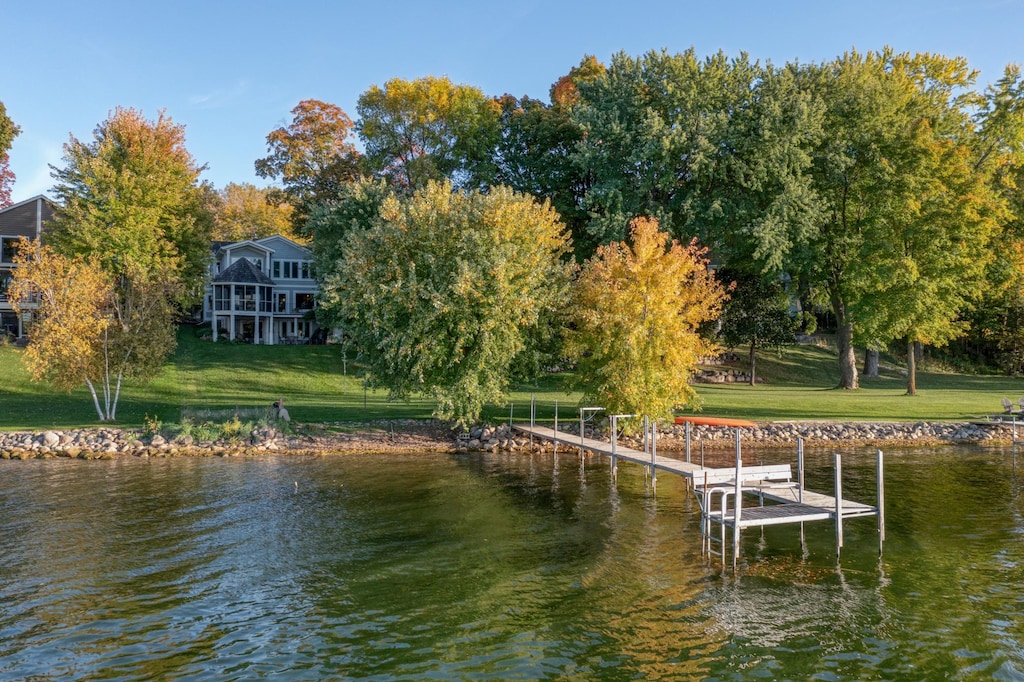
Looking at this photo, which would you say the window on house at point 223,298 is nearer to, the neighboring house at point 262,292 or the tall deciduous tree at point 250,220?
the neighboring house at point 262,292

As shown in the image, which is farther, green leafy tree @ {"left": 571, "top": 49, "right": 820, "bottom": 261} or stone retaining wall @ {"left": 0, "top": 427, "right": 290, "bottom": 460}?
green leafy tree @ {"left": 571, "top": 49, "right": 820, "bottom": 261}

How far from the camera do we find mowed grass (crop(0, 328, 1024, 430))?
37.9 meters

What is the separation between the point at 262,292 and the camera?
2616 inches

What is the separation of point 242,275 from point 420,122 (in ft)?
68.1

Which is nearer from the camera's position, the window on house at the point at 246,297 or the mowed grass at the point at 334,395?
the mowed grass at the point at 334,395

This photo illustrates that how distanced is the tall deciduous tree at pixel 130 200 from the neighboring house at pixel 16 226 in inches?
529

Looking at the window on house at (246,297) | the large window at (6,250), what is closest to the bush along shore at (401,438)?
the window on house at (246,297)

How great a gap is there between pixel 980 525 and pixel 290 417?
28.3 m

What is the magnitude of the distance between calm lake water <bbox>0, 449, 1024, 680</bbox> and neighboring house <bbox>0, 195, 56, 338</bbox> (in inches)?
1786

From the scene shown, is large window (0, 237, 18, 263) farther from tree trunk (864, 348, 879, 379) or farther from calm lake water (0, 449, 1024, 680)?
tree trunk (864, 348, 879, 379)

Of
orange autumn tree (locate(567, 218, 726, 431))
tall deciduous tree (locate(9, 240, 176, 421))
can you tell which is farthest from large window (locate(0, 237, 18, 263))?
orange autumn tree (locate(567, 218, 726, 431))

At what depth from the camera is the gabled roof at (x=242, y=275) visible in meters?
63.9

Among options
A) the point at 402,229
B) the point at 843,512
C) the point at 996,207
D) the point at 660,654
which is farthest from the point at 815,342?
the point at 660,654

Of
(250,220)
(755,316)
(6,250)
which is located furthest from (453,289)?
(250,220)
